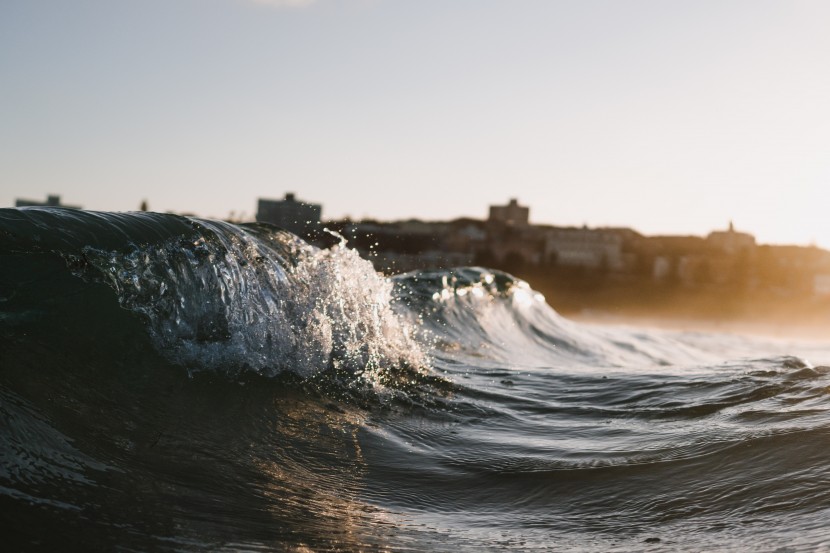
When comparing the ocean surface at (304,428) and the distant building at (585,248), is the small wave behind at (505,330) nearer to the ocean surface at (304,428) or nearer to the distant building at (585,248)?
the ocean surface at (304,428)

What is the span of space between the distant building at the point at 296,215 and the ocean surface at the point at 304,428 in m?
2.56

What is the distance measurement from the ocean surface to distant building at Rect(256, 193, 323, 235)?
2558mm

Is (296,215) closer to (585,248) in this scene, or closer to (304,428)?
(304,428)

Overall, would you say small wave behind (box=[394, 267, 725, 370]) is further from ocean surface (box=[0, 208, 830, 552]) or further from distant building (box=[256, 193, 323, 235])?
ocean surface (box=[0, 208, 830, 552])

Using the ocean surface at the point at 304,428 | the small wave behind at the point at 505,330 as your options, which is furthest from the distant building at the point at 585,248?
the ocean surface at the point at 304,428

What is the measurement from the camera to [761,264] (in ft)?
313

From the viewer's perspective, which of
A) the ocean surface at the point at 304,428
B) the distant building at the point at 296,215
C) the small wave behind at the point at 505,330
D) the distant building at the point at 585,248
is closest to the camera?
Result: the ocean surface at the point at 304,428

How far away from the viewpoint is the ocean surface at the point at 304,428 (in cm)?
338

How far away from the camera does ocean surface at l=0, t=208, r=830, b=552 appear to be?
3.38 metres

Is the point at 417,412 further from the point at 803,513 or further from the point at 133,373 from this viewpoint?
the point at 803,513

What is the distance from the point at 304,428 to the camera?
511 centimetres

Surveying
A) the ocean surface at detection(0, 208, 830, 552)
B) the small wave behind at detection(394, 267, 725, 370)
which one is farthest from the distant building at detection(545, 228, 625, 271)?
the ocean surface at detection(0, 208, 830, 552)

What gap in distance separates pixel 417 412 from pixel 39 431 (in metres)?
3.05

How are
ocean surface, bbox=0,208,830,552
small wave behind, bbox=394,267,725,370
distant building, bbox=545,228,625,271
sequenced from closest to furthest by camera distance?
ocean surface, bbox=0,208,830,552
small wave behind, bbox=394,267,725,370
distant building, bbox=545,228,625,271
